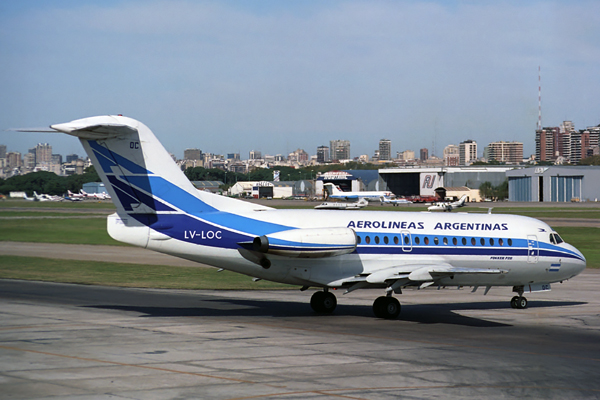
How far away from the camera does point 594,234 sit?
62.5 meters

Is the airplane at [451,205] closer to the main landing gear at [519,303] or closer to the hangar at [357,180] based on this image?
the main landing gear at [519,303]

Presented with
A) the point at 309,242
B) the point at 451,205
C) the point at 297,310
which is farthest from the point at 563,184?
the point at 309,242

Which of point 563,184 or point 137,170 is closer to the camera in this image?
point 137,170

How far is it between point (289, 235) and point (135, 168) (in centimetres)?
535

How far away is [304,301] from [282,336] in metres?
8.61

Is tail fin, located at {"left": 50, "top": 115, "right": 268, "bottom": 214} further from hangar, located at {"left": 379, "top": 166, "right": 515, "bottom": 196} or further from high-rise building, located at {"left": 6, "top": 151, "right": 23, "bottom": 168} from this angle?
hangar, located at {"left": 379, "top": 166, "right": 515, "bottom": 196}

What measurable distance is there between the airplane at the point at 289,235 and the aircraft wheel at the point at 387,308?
0.11 ft

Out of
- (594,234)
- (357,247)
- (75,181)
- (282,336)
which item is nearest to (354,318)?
(357,247)

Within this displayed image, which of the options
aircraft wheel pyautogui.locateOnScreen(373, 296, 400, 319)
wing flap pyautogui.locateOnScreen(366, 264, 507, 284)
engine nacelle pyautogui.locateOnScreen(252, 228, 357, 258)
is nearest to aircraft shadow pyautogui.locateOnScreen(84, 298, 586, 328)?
aircraft wheel pyautogui.locateOnScreen(373, 296, 400, 319)

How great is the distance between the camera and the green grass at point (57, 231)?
59375 millimetres

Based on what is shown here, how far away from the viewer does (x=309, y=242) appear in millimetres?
21547

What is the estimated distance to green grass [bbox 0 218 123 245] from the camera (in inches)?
2338

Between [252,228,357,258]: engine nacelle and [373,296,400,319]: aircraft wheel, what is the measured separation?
2.21 m

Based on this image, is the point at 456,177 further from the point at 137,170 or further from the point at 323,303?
the point at 137,170
